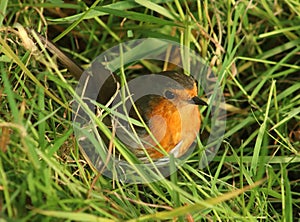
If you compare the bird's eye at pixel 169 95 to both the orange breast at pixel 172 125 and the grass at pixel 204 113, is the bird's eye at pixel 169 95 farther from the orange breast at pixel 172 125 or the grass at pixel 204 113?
the grass at pixel 204 113

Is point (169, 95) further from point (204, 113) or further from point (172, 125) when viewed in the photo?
point (204, 113)

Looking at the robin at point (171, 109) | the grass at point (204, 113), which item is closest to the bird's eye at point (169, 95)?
the robin at point (171, 109)

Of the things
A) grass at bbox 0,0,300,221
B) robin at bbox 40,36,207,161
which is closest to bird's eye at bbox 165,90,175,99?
robin at bbox 40,36,207,161

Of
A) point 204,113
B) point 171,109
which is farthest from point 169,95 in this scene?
point 204,113

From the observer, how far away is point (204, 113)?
90.6 inches

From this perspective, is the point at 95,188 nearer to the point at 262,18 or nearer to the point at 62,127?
the point at 62,127

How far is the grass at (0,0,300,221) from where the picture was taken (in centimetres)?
128

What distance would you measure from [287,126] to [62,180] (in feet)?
3.59

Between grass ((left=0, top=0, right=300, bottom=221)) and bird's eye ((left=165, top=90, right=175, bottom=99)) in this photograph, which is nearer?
grass ((left=0, top=0, right=300, bottom=221))

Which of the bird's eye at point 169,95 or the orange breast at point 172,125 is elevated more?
the bird's eye at point 169,95

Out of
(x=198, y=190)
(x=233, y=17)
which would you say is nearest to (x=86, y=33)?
(x=233, y=17)

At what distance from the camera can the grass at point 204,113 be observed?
1.28 m

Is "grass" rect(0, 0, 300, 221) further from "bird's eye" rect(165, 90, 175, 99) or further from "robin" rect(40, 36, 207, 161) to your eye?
"bird's eye" rect(165, 90, 175, 99)

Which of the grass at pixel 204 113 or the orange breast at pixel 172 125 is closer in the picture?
the grass at pixel 204 113
